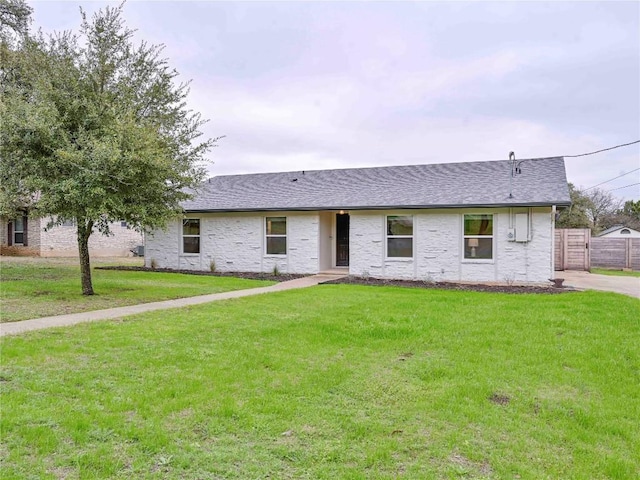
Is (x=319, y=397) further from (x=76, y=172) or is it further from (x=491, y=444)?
(x=76, y=172)

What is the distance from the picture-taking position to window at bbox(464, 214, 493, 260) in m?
13.6

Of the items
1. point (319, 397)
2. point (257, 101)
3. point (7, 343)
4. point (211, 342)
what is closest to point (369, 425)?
point (319, 397)

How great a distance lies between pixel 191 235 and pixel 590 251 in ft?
56.6

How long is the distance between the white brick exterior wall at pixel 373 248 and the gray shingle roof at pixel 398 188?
46 cm

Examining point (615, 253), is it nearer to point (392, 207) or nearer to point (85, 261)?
→ point (392, 207)

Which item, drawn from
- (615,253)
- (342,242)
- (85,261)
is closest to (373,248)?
(342,242)

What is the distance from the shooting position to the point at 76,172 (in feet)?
29.2

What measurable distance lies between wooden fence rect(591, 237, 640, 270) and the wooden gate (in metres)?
2.96

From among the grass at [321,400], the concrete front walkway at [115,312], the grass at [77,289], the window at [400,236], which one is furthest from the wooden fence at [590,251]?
A: the grass at [77,289]

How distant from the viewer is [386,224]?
47.8 feet

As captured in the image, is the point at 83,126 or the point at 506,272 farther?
the point at 506,272

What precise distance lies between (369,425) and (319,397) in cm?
67

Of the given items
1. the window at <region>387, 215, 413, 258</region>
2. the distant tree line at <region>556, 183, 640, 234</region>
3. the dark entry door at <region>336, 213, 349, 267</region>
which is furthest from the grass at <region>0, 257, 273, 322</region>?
the distant tree line at <region>556, 183, 640, 234</region>

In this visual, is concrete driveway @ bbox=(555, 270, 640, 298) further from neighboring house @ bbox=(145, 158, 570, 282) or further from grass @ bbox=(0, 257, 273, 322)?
grass @ bbox=(0, 257, 273, 322)
